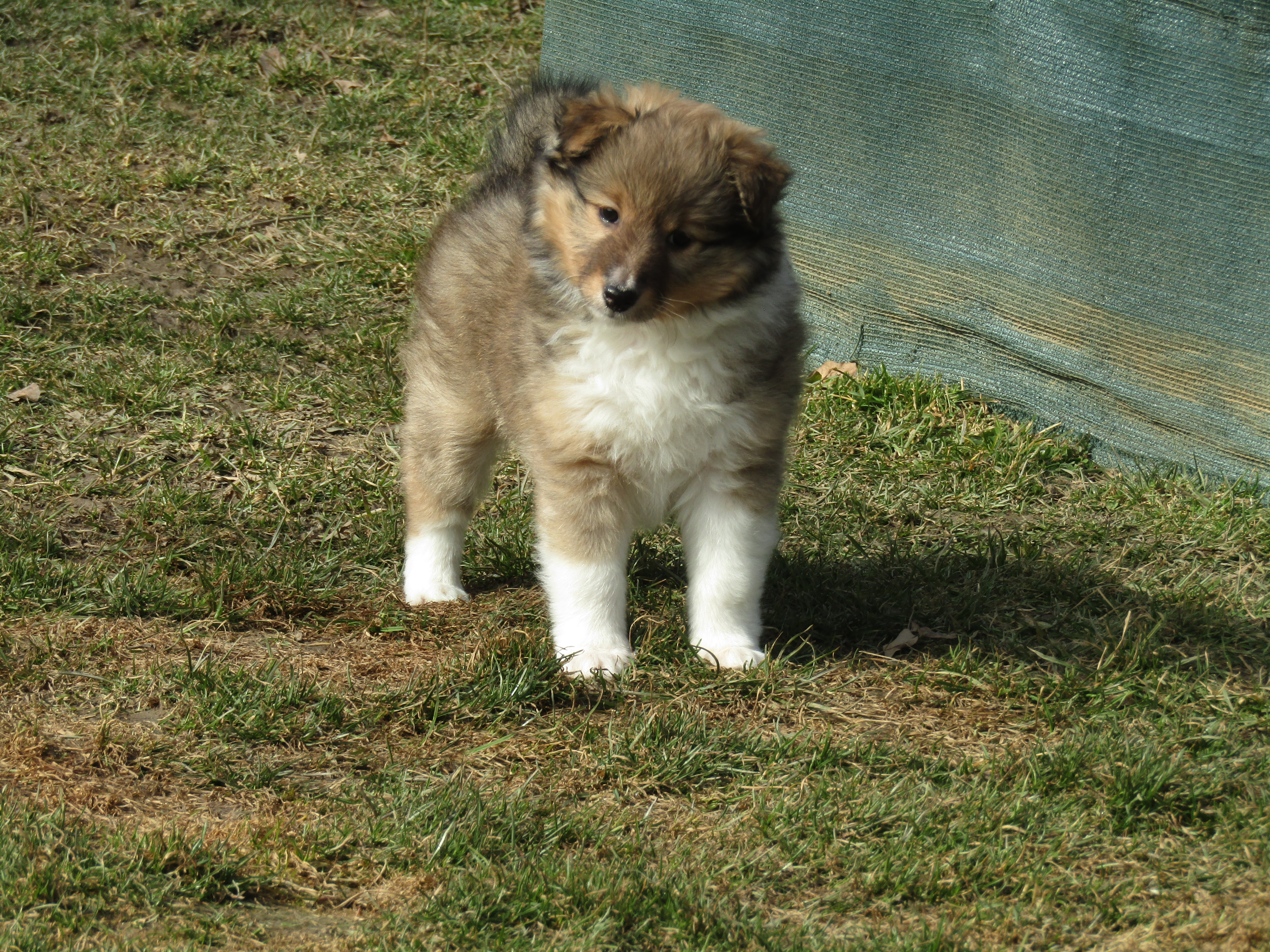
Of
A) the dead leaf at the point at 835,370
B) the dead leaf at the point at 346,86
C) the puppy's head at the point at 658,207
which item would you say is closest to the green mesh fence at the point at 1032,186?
the dead leaf at the point at 835,370

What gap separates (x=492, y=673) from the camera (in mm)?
3795

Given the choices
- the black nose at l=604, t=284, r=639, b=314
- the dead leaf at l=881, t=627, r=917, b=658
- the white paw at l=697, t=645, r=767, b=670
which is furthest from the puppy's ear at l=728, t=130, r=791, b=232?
the dead leaf at l=881, t=627, r=917, b=658

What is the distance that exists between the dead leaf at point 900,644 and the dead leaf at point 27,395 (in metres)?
3.39

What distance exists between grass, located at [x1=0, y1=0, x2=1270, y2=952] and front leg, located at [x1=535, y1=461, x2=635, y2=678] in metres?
0.10

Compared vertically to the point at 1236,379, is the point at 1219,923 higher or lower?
lower

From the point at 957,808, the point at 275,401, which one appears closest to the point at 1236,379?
the point at 957,808

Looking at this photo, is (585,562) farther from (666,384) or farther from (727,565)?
(666,384)

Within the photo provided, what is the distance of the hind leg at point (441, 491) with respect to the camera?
4.43 meters

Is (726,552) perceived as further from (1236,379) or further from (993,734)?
(1236,379)

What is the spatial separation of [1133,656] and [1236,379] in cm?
145

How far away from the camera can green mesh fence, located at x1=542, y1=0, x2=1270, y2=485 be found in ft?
15.4

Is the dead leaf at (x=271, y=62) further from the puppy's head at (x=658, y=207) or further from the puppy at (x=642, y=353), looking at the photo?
the puppy's head at (x=658, y=207)

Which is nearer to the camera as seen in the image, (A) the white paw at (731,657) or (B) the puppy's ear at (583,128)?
(B) the puppy's ear at (583,128)

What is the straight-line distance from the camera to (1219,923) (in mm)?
2832
